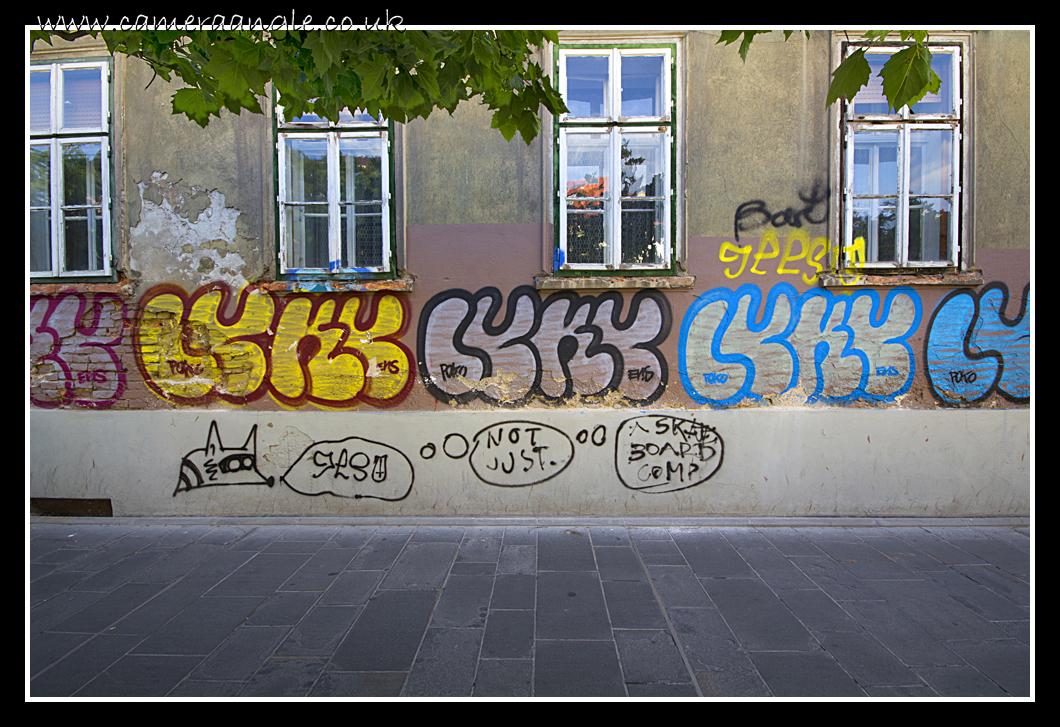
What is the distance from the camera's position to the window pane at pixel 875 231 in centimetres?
479

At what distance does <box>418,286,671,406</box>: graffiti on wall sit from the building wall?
2cm

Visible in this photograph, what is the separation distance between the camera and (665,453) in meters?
4.76

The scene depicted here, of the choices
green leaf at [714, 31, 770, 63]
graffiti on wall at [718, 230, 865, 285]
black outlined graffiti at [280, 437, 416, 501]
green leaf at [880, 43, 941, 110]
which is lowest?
black outlined graffiti at [280, 437, 416, 501]

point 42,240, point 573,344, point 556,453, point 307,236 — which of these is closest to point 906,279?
point 573,344

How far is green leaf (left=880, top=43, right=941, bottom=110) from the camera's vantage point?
220 cm

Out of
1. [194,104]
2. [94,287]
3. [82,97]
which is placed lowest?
[94,287]

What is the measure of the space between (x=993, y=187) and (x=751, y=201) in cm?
209

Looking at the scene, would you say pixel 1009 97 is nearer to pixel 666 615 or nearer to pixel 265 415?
pixel 666 615

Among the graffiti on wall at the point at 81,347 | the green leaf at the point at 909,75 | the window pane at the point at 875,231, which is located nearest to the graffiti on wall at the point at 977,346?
the window pane at the point at 875,231

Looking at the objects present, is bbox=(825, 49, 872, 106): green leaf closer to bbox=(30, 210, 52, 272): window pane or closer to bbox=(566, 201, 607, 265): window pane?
bbox=(566, 201, 607, 265): window pane

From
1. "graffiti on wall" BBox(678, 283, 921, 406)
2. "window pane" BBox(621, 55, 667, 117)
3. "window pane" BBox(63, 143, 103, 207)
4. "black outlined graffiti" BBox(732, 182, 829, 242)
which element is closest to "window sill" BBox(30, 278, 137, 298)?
"window pane" BBox(63, 143, 103, 207)

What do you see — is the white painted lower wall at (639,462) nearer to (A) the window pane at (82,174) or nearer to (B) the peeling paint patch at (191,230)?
(B) the peeling paint patch at (191,230)

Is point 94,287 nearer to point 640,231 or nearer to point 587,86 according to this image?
point 587,86

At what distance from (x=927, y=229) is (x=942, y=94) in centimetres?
120
